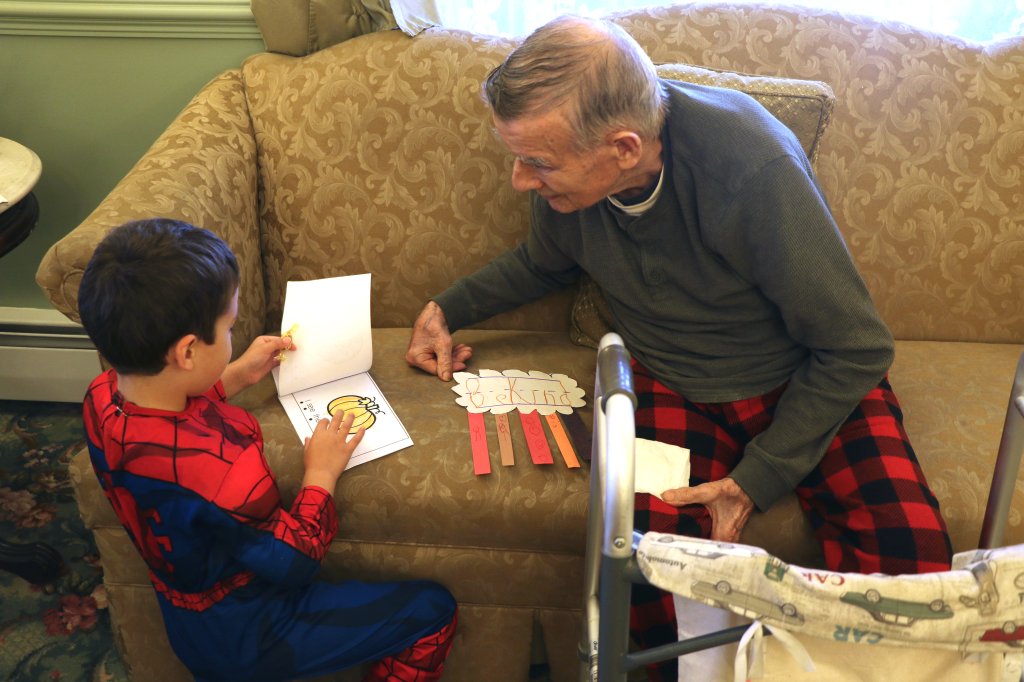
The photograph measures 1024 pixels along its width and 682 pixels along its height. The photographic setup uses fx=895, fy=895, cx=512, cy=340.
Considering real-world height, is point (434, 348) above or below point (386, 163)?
below

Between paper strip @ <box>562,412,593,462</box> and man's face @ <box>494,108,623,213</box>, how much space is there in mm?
393

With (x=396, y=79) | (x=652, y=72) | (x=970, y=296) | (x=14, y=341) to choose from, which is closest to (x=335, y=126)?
(x=396, y=79)

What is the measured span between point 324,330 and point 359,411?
159 millimetres

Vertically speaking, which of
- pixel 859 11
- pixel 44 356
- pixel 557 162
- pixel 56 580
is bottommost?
pixel 56 580

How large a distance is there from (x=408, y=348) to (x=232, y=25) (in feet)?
3.03

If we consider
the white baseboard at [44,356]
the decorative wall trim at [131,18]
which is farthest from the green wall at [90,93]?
the white baseboard at [44,356]

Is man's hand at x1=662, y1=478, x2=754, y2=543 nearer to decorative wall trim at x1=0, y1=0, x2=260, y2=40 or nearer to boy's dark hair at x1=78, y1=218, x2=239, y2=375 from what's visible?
boy's dark hair at x1=78, y1=218, x2=239, y2=375

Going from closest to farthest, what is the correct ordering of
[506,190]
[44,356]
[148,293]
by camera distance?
[148,293], [506,190], [44,356]

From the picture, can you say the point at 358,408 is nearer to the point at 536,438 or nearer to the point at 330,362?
the point at 330,362

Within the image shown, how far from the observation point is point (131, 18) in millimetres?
2105

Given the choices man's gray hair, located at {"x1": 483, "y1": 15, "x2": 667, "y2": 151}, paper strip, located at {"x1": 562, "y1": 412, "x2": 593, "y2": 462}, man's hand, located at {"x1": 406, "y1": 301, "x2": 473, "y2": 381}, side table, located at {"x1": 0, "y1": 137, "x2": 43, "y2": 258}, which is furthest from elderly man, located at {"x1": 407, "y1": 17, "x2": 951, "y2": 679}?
side table, located at {"x1": 0, "y1": 137, "x2": 43, "y2": 258}

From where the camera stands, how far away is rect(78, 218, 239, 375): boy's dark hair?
1.16 metres

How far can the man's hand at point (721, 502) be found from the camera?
138cm

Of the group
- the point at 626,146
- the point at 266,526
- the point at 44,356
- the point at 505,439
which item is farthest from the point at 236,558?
the point at 44,356
